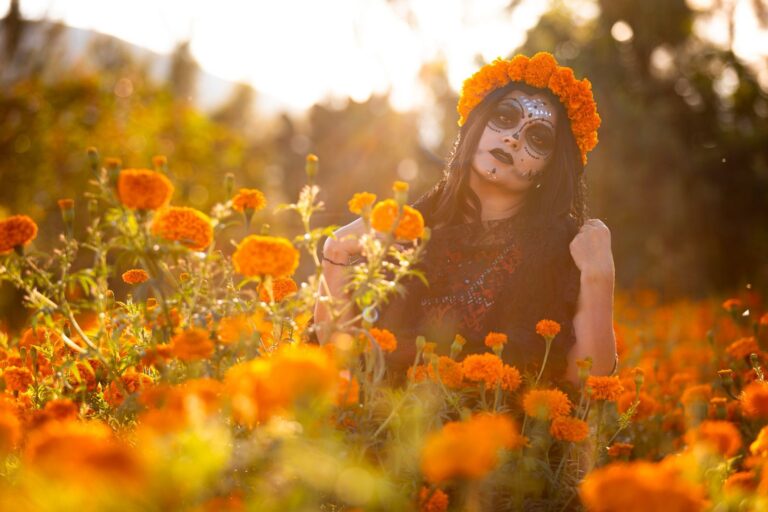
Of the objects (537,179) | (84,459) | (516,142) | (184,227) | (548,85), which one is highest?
(548,85)

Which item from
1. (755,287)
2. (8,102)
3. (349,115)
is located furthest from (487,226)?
(349,115)

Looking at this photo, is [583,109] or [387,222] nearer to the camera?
[387,222]

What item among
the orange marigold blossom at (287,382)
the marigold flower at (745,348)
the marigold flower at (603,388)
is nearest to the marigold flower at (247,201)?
the orange marigold blossom at (287,382)

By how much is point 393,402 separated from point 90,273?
802 millimetres

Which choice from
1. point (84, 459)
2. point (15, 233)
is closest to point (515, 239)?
point (15, 233)

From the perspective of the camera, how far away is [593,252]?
283 centimetres

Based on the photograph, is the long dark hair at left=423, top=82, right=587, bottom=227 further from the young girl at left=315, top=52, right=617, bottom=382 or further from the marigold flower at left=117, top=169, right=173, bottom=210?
the marigold flower at left=117, top=169, right=173, bottom=210

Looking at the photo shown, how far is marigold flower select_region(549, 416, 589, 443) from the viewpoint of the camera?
1.97 m

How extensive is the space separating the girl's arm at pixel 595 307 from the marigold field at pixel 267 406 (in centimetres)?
17

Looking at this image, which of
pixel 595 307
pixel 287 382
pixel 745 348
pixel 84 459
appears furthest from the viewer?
pixel 745 348

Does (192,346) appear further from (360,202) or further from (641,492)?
(641,492)

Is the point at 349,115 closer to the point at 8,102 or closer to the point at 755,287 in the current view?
the point at 8,102

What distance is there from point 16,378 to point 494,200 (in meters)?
1.95

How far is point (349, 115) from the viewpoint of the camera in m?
23.3
